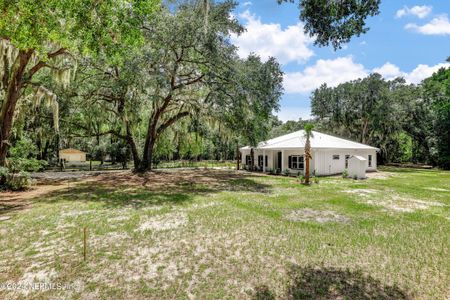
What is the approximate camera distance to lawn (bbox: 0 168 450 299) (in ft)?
15.3

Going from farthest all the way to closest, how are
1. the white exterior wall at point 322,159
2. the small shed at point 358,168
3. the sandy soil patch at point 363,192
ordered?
the white exterior wall at point 322,159 < the small shed at point 358,168 < the sandy soil patch at point 363,192

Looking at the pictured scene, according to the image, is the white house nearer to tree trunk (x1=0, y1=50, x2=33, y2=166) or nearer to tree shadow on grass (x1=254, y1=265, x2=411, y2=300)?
tree shadow on grass (x1=254, y1=265, x2=411, y2=300)

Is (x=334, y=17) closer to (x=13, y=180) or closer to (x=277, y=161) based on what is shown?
(x=13, y=180)

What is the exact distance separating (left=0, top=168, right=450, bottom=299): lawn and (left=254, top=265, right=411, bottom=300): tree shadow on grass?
2cm

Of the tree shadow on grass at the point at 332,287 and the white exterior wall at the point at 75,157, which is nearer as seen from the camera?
the tree shadow on grass at the point at 332,287

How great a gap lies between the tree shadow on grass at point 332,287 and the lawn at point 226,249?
2cm

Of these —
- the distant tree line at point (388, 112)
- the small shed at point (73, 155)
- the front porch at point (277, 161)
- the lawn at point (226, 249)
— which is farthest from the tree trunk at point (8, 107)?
the small shed at point (73, 155)

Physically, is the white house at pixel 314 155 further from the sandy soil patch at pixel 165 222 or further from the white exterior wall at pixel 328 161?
the sandy soil patch at pixel 165 222

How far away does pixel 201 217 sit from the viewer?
8367 mm

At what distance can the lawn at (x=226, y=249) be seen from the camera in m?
4.68

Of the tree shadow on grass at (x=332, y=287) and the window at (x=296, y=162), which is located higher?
the window at (x=296, y=162)

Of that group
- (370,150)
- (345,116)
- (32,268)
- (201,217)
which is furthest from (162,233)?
(345,116)

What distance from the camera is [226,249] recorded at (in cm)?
611

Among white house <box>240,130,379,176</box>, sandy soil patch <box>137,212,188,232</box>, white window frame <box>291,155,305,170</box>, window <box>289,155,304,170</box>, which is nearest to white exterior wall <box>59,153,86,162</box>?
white house <box>240,130,379,176</box>
